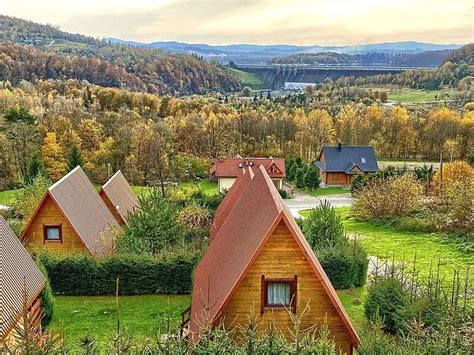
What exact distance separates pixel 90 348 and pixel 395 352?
6381 millimetres

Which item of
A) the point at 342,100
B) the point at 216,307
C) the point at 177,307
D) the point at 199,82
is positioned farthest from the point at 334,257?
the point at 199,82

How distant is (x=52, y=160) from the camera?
5591 cm

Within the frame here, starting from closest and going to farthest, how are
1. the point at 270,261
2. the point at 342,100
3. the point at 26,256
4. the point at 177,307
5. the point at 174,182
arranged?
the point at 270,261
the point at 26,256
the point at 177,307
the point at 174,182
the point at 342,100

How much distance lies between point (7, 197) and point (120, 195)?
22.2 meters

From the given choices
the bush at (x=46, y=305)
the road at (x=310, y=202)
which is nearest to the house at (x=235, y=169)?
the road at (x=310, y=202)

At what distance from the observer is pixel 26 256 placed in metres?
18.5

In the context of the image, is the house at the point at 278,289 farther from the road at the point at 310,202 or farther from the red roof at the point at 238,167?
the red roof at the point at 238,167

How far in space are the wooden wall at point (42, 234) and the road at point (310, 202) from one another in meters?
25.2

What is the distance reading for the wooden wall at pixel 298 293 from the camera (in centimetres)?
1299

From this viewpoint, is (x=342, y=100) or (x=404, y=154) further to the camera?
(x=342, y=100)

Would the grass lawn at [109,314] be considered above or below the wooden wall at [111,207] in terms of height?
below

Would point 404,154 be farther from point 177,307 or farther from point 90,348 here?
point 90,348

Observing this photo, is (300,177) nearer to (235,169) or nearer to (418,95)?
(235,169)

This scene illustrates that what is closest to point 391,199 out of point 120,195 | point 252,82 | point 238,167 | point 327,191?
point 327,191
